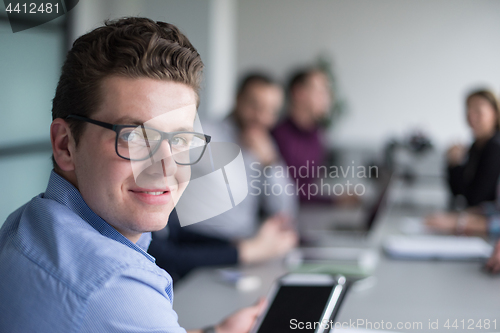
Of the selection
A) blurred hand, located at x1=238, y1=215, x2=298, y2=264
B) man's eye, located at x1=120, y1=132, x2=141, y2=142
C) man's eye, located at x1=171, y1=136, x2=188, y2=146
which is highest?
man's eye, located at x1=120, y1=132, x2=141, y2=142

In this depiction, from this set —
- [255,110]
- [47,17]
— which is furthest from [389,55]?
[47,17]

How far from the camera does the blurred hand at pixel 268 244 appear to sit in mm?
1145

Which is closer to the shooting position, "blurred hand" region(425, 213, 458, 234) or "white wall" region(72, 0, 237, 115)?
"white wall" region(72, 0, 237, 115)

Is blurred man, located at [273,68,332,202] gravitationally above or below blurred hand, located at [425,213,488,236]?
Result: above

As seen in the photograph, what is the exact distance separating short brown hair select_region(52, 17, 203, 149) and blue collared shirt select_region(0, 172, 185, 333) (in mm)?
124

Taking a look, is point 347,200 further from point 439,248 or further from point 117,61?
point 117,61

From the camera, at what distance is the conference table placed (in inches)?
31.1

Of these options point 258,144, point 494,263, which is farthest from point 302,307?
point 258,144

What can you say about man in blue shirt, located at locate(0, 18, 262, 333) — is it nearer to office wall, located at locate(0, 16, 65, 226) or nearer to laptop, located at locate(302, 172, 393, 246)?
office wall, located at locate(0, 16, 65, 226)

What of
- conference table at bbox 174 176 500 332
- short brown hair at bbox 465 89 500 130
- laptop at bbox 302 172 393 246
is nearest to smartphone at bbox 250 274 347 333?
conference table at bbox 174 176 500 332

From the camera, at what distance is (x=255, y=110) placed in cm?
181

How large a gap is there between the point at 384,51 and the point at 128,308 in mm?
4469

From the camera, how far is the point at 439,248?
1.22 metres

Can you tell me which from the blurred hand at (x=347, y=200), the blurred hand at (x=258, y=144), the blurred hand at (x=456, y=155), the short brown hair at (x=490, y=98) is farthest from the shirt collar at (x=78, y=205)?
the blurred hand at (x=347, y=200)
